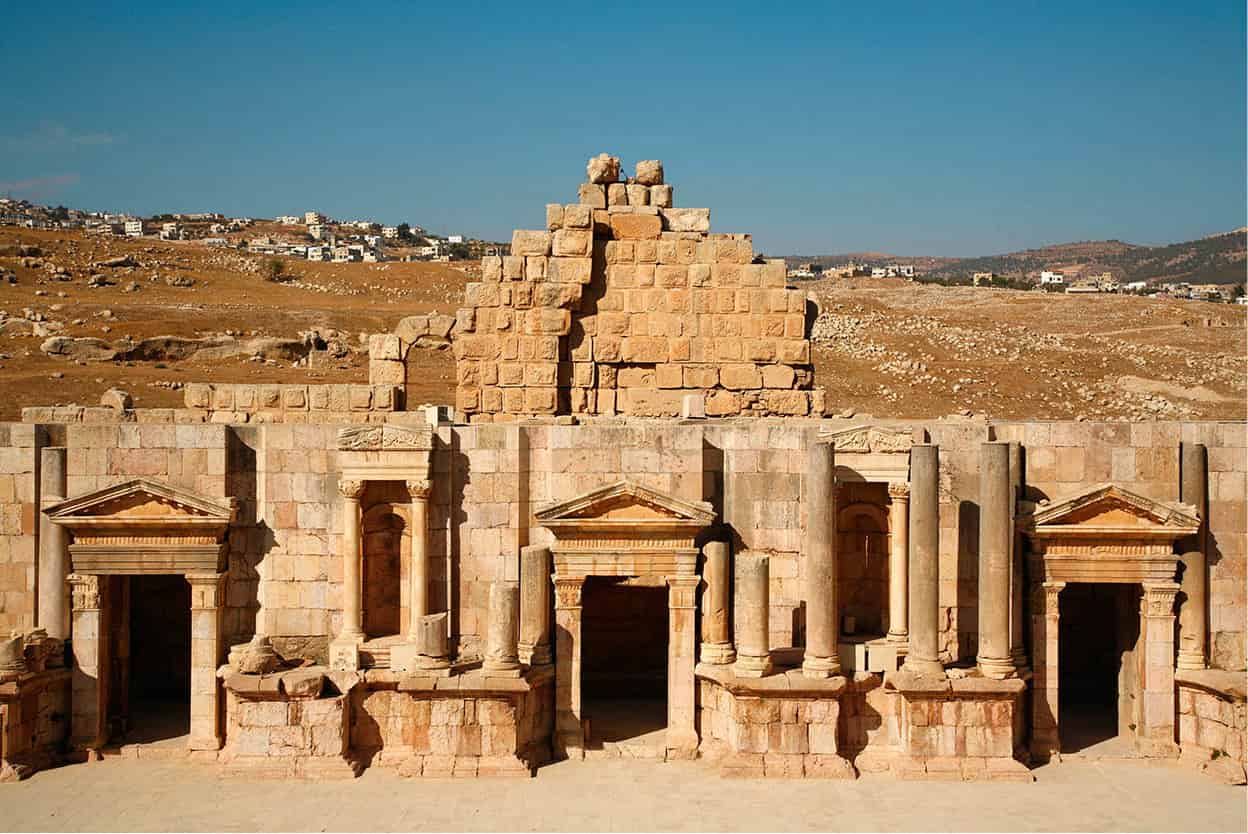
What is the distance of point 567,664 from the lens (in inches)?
635

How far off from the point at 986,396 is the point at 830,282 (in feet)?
142

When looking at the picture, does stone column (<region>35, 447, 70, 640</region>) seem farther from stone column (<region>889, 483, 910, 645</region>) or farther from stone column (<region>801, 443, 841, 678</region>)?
stone column (<region>889, 483, 910, 645</region>)

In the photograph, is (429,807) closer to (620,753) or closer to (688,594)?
(620,753)

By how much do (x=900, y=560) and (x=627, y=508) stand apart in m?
3.36

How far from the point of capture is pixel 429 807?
14.2m

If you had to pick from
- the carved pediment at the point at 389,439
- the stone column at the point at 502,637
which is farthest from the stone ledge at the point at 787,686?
the carved pediment at the point at 389,439

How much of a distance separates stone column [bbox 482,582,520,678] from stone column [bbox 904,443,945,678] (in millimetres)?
4580

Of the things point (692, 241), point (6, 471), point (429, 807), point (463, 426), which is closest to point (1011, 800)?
point (429, 807)

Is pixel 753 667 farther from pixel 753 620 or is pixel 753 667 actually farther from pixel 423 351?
pixel 423 351

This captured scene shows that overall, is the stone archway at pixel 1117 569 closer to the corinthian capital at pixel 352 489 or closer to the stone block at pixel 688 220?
the stone block at pixel 688 220

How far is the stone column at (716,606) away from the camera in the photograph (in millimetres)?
15984

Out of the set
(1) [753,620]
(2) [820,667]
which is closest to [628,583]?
(1) [753,620]

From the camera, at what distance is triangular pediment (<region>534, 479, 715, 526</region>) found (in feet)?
52.1

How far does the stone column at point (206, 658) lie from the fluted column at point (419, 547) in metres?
2.30
